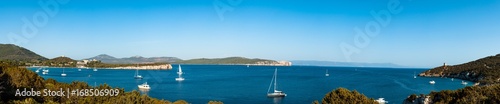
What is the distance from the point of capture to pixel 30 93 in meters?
25.3

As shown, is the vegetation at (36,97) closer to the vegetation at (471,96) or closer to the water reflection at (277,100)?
the vegetation at (471,96)

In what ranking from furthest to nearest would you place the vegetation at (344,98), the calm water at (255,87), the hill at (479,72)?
the hill at (479,72) → the calm water at (255,87) → the vegetation at (344,98)

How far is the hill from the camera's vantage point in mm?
97812

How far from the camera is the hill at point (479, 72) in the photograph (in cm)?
9781

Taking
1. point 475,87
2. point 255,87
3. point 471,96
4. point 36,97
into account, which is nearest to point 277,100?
point 255,87

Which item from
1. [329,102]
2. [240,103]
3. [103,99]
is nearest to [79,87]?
[103,99]

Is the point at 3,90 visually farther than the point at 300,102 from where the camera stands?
No

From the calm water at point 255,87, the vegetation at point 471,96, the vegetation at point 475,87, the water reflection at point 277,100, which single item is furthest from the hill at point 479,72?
the vegetation at point 471,96

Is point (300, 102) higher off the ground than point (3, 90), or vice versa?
point (3, 90)

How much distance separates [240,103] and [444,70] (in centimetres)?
12532

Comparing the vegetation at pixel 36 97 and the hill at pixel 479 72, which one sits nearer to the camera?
the vegetation at pixel 36 97

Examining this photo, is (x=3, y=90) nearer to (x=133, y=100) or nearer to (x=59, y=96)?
(x=59, y=96)

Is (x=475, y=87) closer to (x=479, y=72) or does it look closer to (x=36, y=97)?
(x=36, y=97)

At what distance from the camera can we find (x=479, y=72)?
377ft
